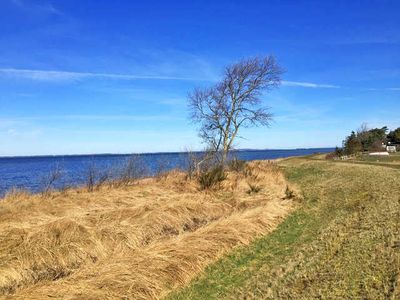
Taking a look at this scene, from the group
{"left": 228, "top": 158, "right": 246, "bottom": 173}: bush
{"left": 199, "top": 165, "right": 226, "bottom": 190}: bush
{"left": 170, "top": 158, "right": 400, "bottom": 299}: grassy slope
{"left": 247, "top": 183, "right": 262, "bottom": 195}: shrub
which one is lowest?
{"left": 170, "top": 158, "right": 400, "bottom": 299}: grassy slope

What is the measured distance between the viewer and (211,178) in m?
19.0

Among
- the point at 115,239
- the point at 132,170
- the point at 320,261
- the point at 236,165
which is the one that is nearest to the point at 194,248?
the point at 115,239

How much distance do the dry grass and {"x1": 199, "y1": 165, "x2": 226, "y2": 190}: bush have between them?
10.3 feet

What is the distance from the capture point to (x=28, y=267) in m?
7.66

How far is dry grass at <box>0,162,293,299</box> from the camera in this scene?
6766 mm

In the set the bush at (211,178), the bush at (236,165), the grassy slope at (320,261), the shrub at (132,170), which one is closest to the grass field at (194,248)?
the grassy slope at (320,261)

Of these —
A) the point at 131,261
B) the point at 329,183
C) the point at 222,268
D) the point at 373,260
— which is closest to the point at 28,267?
the point at 131,261

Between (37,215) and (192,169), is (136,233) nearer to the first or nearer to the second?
(37,215)

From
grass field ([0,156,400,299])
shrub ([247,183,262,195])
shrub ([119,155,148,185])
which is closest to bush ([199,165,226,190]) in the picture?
shrub ([247,183,262,195])

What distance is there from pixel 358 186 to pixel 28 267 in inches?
585

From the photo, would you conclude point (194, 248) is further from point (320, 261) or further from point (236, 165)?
point (236, 165)

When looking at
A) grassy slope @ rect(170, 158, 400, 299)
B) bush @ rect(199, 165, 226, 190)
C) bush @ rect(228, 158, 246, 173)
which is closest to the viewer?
grassy slope @ rect(170, 158, 400, 299)

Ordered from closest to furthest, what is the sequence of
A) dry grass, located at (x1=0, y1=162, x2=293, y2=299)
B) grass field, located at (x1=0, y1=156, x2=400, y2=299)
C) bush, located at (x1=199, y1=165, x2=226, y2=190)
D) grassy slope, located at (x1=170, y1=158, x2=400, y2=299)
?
grassy slope, located at (x1=170, y1=158, x2=400, y2=299), grass field, located at (x1=0, y1=156, x2=400, y2=299), dry grass, located at (x1=0, y1=162, x2=293, y2=299), bush, located at (x1=199, y1=165, x2=226, y2=190)

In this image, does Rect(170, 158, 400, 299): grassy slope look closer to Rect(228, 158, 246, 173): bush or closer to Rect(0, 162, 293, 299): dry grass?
Rect(0, 162, 293, 299): dry grass
